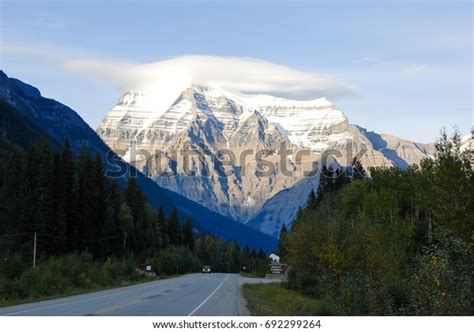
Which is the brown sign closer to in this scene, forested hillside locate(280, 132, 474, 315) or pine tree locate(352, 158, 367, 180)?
forested hillside locate(280, 132, 474, 315)

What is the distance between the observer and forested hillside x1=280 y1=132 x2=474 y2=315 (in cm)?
2069

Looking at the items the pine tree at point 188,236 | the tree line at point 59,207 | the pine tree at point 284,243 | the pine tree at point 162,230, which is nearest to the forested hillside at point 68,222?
the tree line at point 59,207

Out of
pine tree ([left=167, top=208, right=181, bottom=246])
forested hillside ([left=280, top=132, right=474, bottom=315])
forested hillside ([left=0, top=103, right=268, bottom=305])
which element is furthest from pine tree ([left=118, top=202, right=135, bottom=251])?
forested hillside ([left=280, top=132, right=474, bottom=315])

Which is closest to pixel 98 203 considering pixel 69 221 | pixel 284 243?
pixel 69 221

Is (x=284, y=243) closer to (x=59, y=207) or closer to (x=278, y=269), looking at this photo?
(x=278, y=269)

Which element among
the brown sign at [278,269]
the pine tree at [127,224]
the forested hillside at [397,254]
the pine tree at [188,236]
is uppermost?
the forested hillside at [397,254]

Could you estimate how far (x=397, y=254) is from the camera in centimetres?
5059

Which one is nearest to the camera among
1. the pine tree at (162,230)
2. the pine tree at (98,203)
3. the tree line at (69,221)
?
the tree line at (69,221)

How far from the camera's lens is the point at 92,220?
112 m

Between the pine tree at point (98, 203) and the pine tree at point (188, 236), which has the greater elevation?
the pine tree at point (98, 203)

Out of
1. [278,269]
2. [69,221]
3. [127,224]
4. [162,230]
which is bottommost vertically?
[162,230]

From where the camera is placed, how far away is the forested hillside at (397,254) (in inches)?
814

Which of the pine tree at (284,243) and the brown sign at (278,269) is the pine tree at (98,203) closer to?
the pine tree at (284,243)
